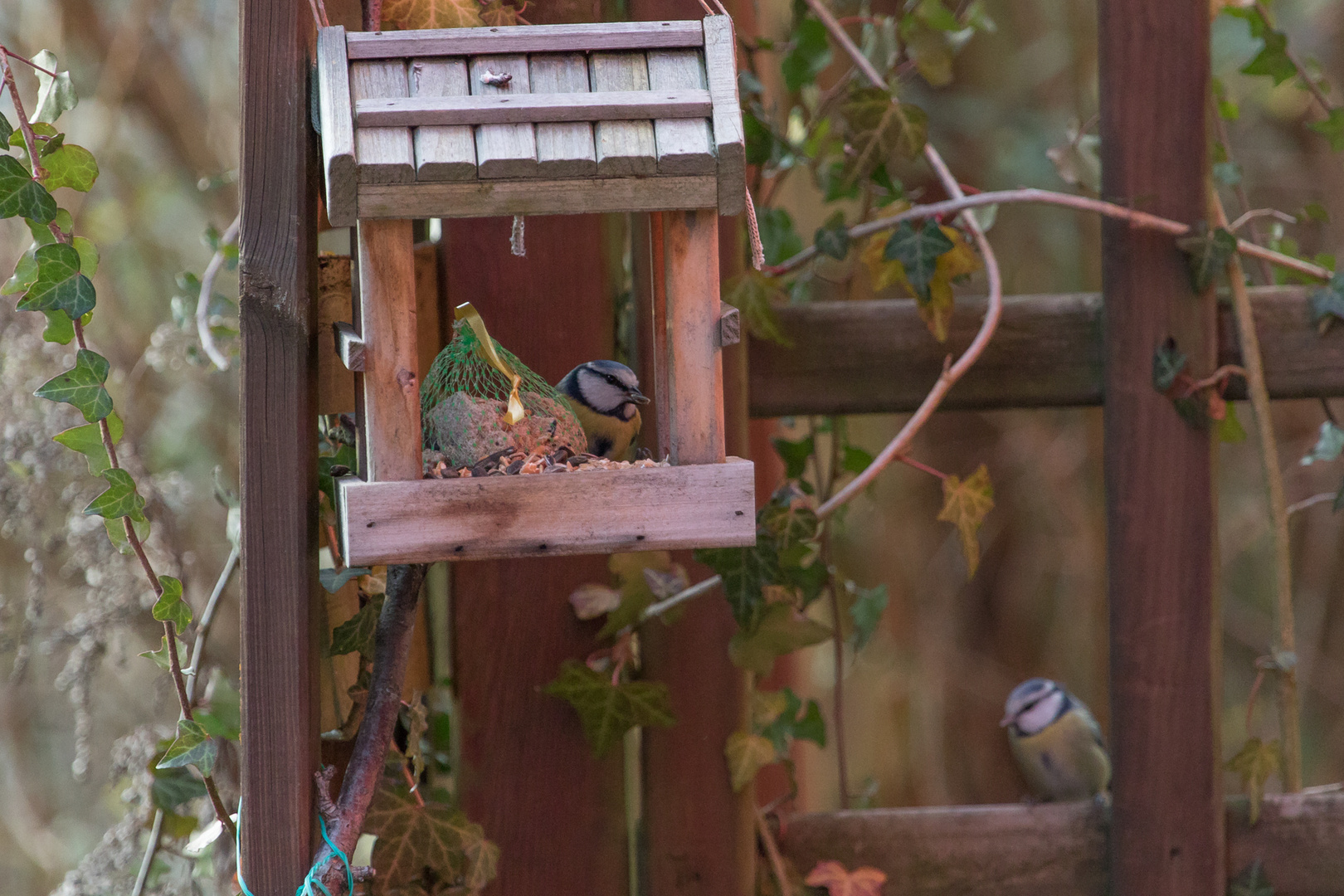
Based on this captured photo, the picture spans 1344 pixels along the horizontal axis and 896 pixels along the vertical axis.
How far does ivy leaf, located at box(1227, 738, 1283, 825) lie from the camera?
1444mm

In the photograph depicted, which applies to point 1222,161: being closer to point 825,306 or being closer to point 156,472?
point 825,306

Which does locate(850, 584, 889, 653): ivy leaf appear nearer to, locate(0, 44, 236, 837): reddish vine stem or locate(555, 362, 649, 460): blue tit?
locate(555, 362, 649, 460): blue tit

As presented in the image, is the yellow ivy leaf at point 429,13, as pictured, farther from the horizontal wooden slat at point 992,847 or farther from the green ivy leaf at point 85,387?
the horizontal wooden slat at point 992,847

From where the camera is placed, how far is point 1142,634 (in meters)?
1.44

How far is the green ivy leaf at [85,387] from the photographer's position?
101cm

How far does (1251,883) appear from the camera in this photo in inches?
57.2

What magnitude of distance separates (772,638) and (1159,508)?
496 millimetres

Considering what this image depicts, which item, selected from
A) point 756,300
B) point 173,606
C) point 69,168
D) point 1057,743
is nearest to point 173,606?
point 173,606

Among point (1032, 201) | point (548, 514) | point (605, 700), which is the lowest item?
point (605, 700)

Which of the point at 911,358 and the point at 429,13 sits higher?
the point at 429,13

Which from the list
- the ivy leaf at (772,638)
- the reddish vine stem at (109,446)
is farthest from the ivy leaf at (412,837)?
the ivy leaf at (772,638)

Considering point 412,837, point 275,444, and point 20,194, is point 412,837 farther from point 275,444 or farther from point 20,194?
point 20,194

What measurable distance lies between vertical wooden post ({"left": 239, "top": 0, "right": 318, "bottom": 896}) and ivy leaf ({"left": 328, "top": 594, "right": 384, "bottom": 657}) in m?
0.13

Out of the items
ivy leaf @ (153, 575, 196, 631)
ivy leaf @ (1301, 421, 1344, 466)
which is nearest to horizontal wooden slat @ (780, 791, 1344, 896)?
ivy leaf @ (1301, 421, 1344, 466)
